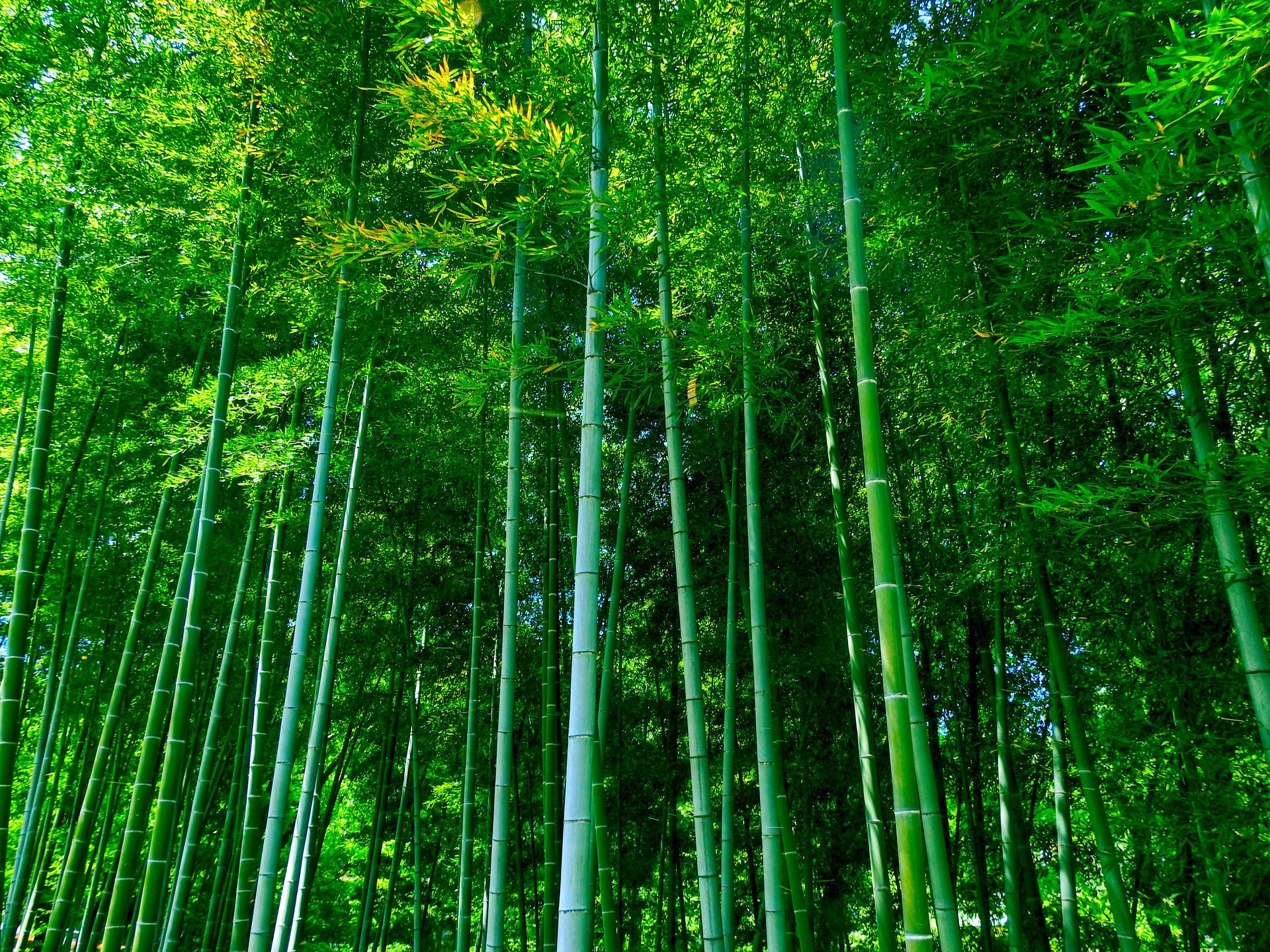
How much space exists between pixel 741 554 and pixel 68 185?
4.35 meters

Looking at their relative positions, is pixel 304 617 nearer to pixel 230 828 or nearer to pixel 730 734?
pixel 730 734

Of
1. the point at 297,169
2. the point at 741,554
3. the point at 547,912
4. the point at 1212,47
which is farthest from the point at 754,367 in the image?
the point at 547,912

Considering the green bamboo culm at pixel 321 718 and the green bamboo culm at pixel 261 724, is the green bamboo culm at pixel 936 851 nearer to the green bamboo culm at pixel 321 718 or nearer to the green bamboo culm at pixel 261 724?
the green bamboo culm at pixel 321 718

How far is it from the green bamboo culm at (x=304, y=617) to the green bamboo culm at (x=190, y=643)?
0.39m

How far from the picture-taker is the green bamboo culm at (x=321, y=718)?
13.2ft

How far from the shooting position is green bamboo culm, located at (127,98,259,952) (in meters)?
3.00

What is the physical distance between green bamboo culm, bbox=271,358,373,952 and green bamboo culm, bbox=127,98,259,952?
782 mm

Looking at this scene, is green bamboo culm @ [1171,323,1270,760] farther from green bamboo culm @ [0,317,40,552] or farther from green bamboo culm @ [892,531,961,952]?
green bamboo culm @ [0,317,40,552]

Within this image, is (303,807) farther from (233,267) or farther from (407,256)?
(407,256)

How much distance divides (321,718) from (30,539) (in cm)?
157

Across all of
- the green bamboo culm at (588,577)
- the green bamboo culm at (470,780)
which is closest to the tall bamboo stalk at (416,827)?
the green bamboo culm at (470,780)

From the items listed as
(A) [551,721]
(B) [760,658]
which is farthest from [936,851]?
(A) [551,721]

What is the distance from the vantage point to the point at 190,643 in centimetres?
319

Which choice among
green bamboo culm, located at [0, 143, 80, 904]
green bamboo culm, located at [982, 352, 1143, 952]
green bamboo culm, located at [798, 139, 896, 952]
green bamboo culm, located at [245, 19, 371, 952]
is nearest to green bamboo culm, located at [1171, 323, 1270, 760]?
green bamboo culm, located at [982, 352, 1143, 952]
